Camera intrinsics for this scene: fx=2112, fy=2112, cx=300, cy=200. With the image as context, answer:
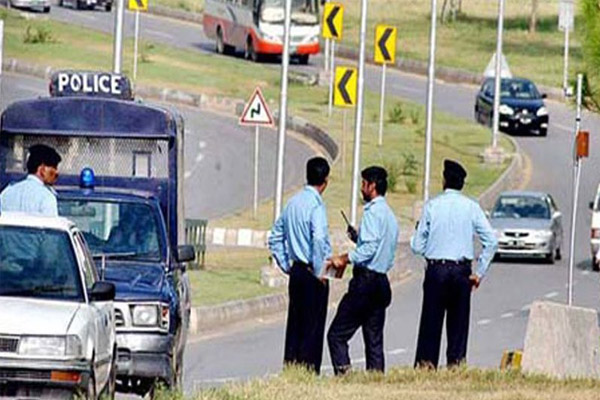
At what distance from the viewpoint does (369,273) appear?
18031 millimetres

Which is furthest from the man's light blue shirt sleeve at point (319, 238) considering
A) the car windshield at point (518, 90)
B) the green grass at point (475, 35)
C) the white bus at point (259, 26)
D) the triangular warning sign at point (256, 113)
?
the green grass at point (475, 35)

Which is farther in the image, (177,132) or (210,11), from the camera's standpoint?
(210,11)

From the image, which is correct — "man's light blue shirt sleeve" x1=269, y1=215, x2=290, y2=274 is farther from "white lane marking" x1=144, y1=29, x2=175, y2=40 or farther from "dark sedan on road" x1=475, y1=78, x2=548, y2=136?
"white lane marking" x1=144, y1=29, x2=175, y2=40

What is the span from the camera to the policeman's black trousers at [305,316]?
18.0 metres

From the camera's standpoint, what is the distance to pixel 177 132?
2219cm

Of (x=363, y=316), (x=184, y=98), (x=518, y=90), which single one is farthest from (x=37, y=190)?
(x=518, y=90)

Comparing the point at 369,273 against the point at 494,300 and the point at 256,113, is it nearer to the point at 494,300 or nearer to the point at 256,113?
the point at 494,300

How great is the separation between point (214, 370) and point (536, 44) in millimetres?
66755

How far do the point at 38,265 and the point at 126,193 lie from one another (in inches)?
178

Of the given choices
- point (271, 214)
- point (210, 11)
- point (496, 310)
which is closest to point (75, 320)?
point (496, 310)

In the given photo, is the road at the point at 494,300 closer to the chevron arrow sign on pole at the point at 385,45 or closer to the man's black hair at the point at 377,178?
the man's black hair at the point at 377,178

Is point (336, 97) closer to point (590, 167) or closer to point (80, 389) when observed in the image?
point (590, 167)

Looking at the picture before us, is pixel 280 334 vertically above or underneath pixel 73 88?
underneath

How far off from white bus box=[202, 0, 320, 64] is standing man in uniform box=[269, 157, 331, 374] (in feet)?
187
